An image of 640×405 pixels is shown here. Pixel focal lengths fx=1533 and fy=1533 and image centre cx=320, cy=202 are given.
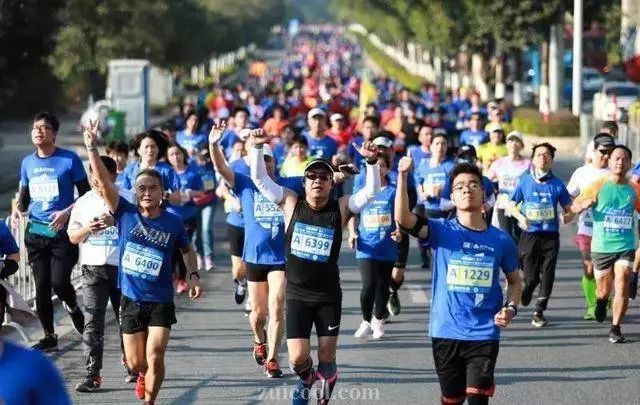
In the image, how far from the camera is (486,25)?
49.8 m

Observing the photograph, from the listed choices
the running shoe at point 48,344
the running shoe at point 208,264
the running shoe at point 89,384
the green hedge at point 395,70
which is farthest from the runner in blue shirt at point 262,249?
the green hedge at point 395,70

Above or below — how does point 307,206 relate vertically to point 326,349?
above

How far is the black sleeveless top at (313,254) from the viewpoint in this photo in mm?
9461

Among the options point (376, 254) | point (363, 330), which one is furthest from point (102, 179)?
point (363, 330)

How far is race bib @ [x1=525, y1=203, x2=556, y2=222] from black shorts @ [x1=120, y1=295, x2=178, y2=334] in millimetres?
4877

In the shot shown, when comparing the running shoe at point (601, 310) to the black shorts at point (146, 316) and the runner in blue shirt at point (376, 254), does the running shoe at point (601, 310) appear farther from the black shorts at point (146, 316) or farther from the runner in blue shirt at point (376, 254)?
the black shorts at point (146, 316)

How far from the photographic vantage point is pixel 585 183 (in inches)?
537

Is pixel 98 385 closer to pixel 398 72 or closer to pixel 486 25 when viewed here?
pixel 486 25

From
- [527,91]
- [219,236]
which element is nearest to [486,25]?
[527,91]

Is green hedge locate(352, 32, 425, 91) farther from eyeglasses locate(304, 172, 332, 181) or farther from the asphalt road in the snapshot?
eyeglasses locate(304, 172, 332, 181)

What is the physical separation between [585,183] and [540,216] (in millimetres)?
537

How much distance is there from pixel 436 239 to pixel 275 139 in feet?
42.8

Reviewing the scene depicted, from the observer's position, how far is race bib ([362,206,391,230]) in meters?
12.8

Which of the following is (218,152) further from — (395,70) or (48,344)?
(395,70)
